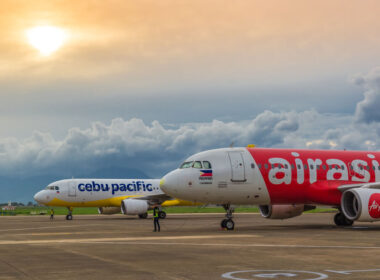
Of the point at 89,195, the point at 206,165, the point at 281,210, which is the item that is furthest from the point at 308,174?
the point at 89,195

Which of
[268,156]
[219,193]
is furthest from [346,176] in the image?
[219,193]

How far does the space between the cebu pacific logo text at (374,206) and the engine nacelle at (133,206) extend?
86.6 ft

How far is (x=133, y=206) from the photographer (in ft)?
160

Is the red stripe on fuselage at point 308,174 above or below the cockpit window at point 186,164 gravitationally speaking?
below

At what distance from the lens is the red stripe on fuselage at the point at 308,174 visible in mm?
29062

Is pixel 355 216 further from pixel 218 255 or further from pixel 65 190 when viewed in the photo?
pixel 65 190

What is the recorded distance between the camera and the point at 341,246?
58.8 feet

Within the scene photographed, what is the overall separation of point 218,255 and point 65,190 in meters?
38.5

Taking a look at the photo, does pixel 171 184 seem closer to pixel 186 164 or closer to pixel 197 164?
pixel 186 164

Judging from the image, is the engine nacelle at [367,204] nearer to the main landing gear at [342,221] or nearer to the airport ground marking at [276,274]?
the main landing gear at [342,221]

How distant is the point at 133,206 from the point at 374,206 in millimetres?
26589

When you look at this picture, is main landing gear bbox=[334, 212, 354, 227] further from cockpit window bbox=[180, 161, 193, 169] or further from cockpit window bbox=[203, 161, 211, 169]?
cockpit window bbox=[180, 161, 193, 169]

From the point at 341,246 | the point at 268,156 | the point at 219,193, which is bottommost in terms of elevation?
the point at 341,246

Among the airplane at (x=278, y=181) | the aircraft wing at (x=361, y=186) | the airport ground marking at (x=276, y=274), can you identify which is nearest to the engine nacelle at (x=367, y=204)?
the airplane at (x=278, y=181)
